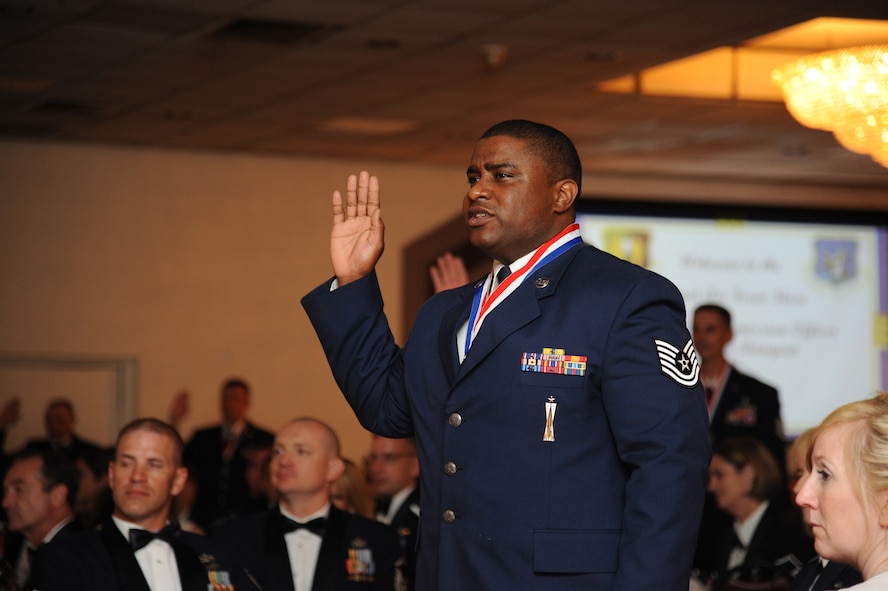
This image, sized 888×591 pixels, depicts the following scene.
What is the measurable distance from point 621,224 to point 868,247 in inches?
87.5

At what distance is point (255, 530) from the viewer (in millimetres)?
4398

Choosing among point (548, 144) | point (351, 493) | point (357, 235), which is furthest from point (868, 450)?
point (351, 493)

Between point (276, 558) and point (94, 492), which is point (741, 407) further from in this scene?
point (94, 492)

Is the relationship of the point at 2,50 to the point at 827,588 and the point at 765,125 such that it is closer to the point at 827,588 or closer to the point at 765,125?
the point at 765,125

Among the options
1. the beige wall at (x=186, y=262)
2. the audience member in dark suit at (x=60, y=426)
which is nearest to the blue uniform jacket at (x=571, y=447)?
the audience member in dark suit at (x=60, y=426)

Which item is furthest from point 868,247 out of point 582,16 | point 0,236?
point 0,236

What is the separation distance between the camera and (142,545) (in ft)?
12.3

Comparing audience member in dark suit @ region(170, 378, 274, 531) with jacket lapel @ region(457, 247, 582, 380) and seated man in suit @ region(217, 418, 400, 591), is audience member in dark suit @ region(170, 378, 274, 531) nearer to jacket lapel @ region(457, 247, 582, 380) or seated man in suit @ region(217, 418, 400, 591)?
seated man in suit @ region(217, 418, 400, 591)

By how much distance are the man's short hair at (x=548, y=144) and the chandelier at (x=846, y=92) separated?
4254 mm

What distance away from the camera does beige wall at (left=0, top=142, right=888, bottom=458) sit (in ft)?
31.6

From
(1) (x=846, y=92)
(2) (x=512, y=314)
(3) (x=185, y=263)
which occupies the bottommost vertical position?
(2) (x=512, y=314)

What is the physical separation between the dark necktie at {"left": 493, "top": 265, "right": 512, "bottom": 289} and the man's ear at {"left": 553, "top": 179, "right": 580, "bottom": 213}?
0.15 meters

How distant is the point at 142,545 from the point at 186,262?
6456mm

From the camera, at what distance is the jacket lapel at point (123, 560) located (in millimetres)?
3646
